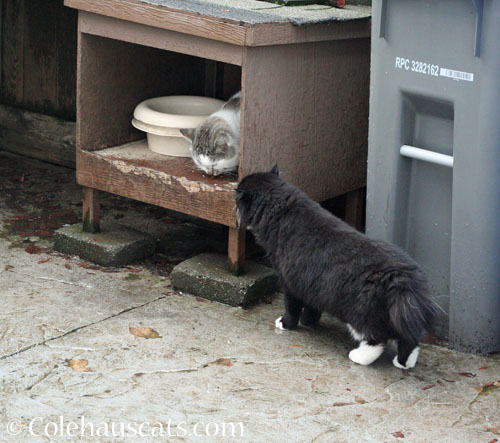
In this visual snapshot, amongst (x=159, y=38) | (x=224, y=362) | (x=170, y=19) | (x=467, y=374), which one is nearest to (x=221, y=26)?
(x=170, y=19)

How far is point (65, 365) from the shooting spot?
3.28 m

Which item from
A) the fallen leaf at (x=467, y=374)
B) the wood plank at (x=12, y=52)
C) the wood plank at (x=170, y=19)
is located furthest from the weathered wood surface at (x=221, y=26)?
the wood plank at (x=12, y=52)

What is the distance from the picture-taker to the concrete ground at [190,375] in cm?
291

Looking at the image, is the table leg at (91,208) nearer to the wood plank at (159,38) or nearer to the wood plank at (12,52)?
the wood plank at (159,38)

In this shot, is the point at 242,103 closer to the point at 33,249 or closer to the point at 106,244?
the point at 106,244

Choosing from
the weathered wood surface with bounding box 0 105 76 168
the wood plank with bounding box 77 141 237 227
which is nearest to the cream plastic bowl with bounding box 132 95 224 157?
the wood plank with bounding box 77 141 237 227

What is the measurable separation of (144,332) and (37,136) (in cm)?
285

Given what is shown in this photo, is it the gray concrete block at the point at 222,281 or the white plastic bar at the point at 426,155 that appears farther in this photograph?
the gray concrete block at the point at 222,281

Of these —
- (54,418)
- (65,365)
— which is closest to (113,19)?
(65,365)

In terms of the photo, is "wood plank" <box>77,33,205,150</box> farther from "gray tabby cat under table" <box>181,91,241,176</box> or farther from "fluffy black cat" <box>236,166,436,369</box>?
"fluffy black cat" <box>236,166,436,369</box>

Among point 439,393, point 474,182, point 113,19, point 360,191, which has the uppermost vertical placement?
point 113,19

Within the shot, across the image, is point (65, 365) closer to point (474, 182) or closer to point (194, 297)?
point (194, 297)

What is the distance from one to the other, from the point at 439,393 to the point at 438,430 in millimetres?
292

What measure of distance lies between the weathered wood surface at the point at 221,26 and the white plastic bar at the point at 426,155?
70 centimetres
